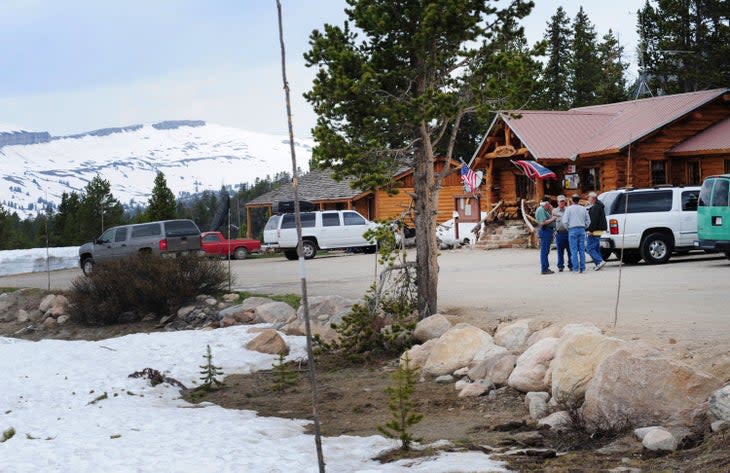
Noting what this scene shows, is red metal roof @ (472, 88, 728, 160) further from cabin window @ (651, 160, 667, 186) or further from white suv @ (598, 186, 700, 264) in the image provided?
white suv @ (598, 186, 700, 264)

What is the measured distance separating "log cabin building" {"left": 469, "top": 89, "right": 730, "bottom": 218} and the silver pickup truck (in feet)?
41.8

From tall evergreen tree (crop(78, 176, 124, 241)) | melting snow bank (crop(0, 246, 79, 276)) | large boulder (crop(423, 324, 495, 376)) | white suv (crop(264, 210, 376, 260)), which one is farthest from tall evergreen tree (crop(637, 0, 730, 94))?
large boulder (crop(423, 324, 495, 376))

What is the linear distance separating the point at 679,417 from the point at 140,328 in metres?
15.8

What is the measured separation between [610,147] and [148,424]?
28910mm

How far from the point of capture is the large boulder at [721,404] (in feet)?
26.5

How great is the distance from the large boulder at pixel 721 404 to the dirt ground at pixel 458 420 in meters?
0.19

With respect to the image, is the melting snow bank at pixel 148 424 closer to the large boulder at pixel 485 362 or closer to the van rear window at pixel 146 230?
the large boulder at pixel 485 362

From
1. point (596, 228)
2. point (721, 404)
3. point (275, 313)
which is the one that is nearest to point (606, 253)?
point (596, 228)

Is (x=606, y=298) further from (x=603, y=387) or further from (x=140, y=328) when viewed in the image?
(x=140, y=328)

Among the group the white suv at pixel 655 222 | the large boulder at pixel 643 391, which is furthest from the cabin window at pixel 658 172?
the large boulder at pixel 643 391

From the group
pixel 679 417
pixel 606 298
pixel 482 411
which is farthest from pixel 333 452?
pixel 606 298

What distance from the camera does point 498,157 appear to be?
43750 millimetres

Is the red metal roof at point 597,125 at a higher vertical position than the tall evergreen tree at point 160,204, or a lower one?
higher

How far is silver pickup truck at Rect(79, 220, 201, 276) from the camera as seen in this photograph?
116ft
